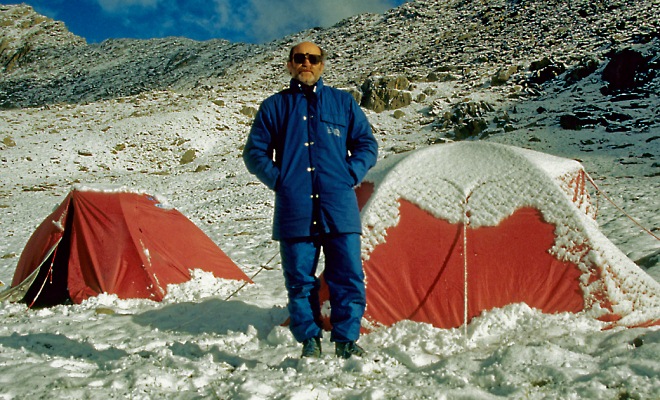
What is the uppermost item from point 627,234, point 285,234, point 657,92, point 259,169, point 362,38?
point 362,38

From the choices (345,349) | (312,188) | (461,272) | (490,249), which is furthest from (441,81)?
(345,349)

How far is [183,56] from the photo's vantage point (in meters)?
64.2

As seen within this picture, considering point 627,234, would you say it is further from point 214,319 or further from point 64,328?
point 64,328

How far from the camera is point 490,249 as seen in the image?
421 cm

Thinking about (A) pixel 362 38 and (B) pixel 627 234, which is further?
(A) pixel 362 38

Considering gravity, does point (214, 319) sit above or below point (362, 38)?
below

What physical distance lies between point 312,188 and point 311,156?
22 cm

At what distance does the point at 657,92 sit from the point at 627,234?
63.6 ft

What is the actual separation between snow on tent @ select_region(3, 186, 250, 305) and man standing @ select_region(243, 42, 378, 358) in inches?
116

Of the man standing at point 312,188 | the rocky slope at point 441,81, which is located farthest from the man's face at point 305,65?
the rocky slope at point 441,81

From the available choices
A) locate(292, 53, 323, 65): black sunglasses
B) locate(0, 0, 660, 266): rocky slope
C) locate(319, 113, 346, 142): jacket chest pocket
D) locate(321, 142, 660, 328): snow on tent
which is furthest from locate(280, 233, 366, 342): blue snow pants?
locate(0, 0, 660, 266): rocky slope

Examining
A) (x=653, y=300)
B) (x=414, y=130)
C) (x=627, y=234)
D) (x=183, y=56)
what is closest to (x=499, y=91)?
(x=414, y=130)

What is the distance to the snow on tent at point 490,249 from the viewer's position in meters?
3.99

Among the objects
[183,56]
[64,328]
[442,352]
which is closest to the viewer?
[442,352]
